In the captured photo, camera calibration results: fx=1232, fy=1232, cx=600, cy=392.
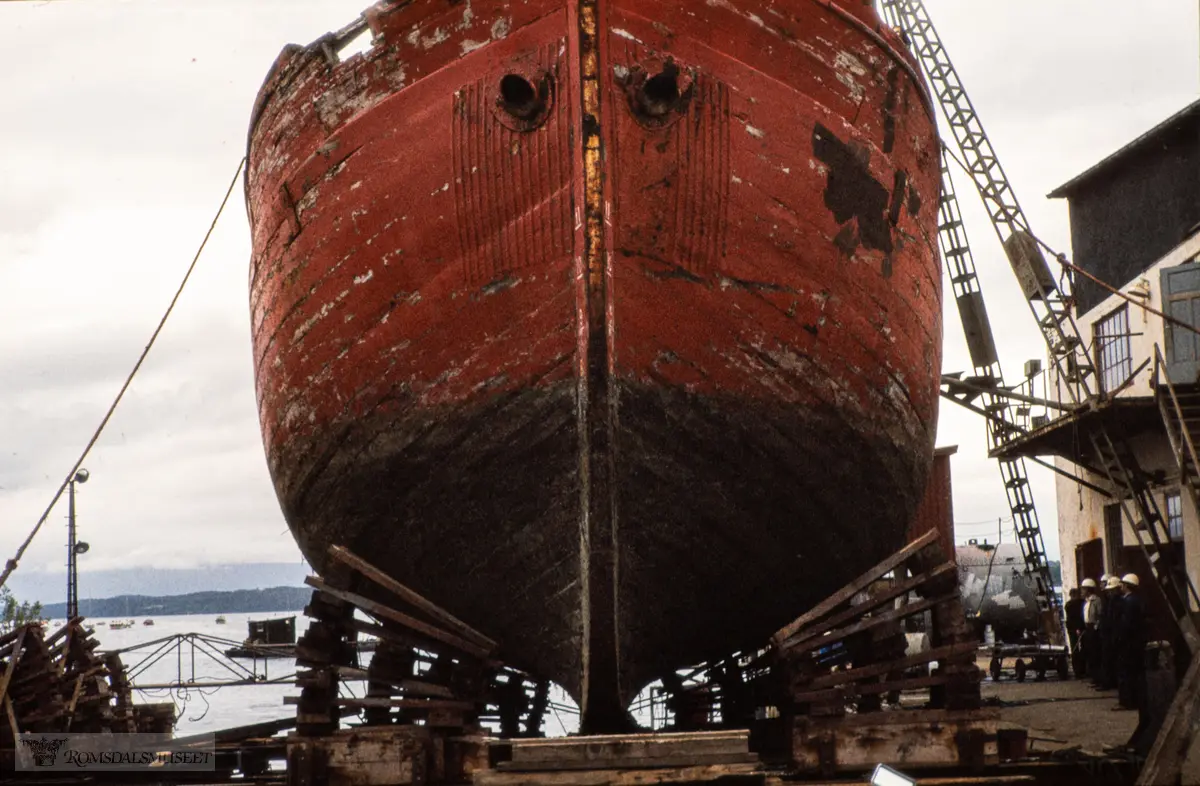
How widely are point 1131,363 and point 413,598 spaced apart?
1376cm

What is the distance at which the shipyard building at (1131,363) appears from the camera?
1431 cm

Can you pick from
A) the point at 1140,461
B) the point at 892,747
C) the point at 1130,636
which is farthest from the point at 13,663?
the point at 1140,461

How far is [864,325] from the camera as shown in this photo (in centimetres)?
752

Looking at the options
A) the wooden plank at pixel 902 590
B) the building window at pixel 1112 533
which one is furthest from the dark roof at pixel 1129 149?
the wooden plank at pixel 902 590

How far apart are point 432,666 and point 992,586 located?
2454cm

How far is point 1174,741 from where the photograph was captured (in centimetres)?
579

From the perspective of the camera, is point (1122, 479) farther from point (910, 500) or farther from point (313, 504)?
point (313, 504)

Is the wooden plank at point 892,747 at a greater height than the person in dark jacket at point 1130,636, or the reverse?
the person in dark jacket at point 1130,636

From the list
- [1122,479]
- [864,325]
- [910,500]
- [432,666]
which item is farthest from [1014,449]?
[432,666]

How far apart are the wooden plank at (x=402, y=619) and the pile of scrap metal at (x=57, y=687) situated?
2990 millimetres

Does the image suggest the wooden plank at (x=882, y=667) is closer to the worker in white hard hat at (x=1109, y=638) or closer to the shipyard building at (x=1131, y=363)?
the worker in white hard hat at (x=1109, y=638)

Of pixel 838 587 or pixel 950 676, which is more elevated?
pixel 838 587

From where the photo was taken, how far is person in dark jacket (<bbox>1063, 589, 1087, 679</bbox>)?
1541 cm

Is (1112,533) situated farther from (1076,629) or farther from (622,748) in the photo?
(622,748)
